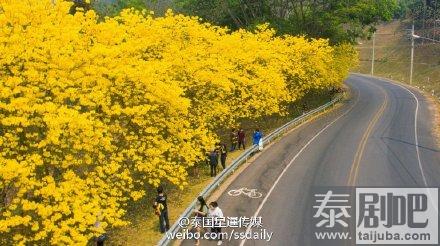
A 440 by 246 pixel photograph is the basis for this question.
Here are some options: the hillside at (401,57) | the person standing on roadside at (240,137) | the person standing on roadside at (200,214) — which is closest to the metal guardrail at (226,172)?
the person standing on roadside at (200,214)

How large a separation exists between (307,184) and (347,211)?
3.89m

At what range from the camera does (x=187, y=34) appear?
29250mm

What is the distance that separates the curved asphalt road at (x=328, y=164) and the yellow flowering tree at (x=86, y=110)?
4174 millimetres

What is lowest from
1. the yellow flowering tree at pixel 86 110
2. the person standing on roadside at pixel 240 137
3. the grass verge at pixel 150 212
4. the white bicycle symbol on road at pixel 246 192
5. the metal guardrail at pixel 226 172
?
the grass verge at pixel 150 212

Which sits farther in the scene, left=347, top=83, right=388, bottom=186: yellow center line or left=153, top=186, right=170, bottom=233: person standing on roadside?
left=347, top=83, right=388, bottom=186: yellow center line

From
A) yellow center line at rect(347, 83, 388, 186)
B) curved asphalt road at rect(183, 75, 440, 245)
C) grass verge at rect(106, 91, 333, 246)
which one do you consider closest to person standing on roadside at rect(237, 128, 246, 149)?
grass verge at rect(106, 91, 333, 246)

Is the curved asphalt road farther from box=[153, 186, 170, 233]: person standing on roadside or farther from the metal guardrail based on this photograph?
box=[153, 186, 170, 233]: person standing on roadside

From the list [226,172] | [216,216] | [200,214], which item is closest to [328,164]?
[226,172]

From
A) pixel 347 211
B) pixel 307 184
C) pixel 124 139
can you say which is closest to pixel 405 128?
pixel 307 184

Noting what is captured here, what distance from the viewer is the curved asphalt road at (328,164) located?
2058 centimetres

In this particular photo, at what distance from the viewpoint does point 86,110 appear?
775 inches

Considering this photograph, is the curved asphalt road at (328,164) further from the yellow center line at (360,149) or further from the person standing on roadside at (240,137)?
the person standing on roadside at (240,137)

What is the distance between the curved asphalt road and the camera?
67.5 ft

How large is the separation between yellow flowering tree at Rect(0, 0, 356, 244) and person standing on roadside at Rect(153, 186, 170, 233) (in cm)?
106
